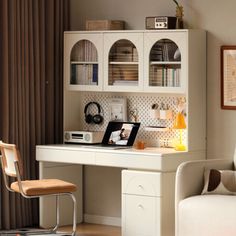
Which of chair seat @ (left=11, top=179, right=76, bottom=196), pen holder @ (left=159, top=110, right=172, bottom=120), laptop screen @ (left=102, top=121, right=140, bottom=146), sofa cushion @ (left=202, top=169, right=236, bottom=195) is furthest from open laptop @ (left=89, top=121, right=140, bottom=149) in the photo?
sofa cushion @ (left=202, top=169, right=236, bottom=195)

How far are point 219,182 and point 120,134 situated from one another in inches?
47.0

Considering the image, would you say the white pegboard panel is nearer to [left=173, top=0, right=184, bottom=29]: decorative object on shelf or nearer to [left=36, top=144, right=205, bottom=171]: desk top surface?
[left=36, top=144, right=205, bottom=171]: desk top surface

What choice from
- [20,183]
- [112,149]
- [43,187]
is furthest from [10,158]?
[112,149]

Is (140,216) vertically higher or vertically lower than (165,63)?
lower

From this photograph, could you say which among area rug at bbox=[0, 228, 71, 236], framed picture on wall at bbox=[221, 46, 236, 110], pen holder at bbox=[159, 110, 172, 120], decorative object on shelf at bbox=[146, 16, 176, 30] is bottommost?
area rug at bbox=[0, 228, 71, 236]

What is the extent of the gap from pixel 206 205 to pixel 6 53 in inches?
84.7

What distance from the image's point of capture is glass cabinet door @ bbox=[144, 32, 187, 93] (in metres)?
6.15

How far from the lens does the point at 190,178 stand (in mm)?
5691

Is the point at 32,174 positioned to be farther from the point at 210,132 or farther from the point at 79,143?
the point at 210,132

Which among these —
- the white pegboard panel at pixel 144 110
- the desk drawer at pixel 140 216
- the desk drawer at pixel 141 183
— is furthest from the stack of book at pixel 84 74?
the desk drawer at pixel 140 216

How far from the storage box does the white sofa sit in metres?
1.52

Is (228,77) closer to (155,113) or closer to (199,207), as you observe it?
(155,113)

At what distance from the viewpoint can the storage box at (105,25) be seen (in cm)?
→ 661

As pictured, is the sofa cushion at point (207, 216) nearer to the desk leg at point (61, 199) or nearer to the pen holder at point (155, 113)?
the pen holder at point (155, 113)
